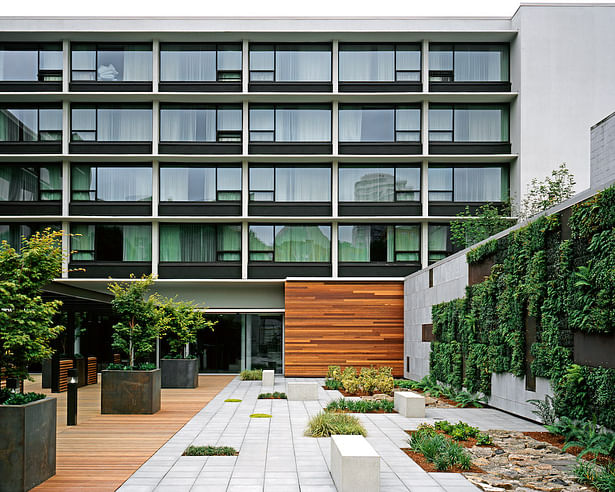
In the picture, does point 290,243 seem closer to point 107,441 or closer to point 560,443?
point 107,441

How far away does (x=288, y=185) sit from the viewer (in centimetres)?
3141

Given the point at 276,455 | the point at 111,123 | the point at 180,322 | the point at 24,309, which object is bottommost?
the point at 276,455

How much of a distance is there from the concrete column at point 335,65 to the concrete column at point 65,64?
12335mm

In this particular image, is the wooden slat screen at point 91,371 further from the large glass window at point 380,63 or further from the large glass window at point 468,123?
the large glass window at point 468,123

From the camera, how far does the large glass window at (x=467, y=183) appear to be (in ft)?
103

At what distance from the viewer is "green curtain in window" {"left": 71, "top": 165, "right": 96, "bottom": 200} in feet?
103

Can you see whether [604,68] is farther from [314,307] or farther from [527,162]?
[314,307]

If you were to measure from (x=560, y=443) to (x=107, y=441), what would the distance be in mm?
8059

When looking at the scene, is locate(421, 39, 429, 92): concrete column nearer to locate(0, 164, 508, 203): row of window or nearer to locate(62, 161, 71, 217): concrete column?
locate(0, 164, 508, 203): row of window

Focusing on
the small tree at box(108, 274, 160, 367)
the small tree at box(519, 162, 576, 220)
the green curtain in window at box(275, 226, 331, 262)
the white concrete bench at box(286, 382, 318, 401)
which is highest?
the small tree at box(519, 162, 576, 220)

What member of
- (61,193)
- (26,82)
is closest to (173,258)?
(61,193)

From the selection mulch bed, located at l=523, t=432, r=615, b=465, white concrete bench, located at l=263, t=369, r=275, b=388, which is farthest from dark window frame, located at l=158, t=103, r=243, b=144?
mulch bed, located at l=523, t=432, r=615, b=465

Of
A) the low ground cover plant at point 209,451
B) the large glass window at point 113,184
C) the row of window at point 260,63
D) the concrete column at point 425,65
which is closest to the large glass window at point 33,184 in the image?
the large glass window at point 113,184

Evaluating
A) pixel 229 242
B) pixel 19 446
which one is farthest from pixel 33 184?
Result: pixel 19 446
